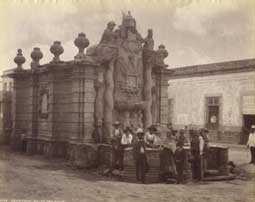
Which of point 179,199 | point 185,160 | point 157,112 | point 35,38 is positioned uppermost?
point 35,38

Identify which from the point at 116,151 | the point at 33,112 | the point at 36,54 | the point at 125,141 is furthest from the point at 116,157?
the point at 33,112

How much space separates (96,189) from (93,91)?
2246 mm

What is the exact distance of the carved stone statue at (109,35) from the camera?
6529 mm

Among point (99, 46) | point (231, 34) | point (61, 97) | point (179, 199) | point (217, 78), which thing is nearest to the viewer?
point (179, 199)

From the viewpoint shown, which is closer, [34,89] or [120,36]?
[120,36]

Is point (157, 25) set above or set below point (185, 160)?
above

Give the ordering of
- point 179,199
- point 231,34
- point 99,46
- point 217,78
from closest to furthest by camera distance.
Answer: point 179,199, point 231,34, point 99,46, point 217,78

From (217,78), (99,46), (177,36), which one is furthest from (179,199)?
(217,78)

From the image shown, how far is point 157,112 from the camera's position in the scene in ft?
27.4

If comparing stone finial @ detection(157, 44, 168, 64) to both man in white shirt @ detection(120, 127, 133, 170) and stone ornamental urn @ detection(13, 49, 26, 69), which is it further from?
stone ornamental urn @ detection(13, 49, 26, 69)

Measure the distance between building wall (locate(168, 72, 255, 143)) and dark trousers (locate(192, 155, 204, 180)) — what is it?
469cm

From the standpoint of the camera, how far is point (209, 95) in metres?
11.8

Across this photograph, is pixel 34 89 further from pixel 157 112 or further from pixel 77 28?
pixel 77 28

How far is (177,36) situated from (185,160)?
164 centimetres
